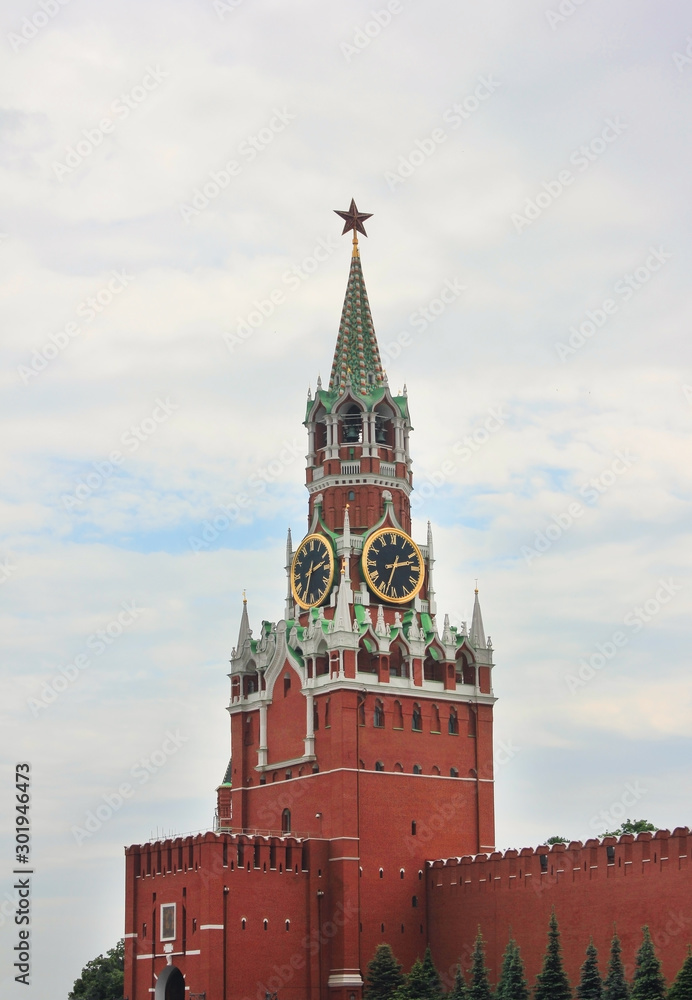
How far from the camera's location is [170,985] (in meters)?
84.6

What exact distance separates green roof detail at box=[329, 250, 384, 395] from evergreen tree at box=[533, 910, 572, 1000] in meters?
36.7

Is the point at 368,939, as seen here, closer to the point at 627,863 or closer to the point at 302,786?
the point at 302,786

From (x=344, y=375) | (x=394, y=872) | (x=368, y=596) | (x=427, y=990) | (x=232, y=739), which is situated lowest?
(x=427, y=990)

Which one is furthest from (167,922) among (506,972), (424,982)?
(506,972)

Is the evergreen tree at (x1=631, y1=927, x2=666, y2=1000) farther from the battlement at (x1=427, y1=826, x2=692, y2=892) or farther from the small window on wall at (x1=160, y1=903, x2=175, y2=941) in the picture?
the small window on wall at (x1=160, y1=903, x2=175, y2=941)

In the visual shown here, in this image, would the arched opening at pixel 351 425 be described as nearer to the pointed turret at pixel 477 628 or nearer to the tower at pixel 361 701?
the tower at pixel 361 701

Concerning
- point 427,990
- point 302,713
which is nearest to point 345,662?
point 302,713

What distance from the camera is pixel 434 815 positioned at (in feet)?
291

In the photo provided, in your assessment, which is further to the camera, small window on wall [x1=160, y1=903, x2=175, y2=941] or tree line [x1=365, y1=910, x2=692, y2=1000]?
small window on wall [x1=160, y1=903, x2=175, y2=941]

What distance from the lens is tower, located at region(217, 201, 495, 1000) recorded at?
85125 millimetres

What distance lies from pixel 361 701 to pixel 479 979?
16388 mm

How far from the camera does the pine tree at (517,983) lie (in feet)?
250

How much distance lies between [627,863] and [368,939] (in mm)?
16432

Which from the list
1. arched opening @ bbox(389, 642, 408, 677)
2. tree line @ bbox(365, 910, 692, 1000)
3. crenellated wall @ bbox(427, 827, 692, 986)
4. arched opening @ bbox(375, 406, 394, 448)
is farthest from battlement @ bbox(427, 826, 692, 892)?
arched opening @ bbox(375, 406, 394, 448)
